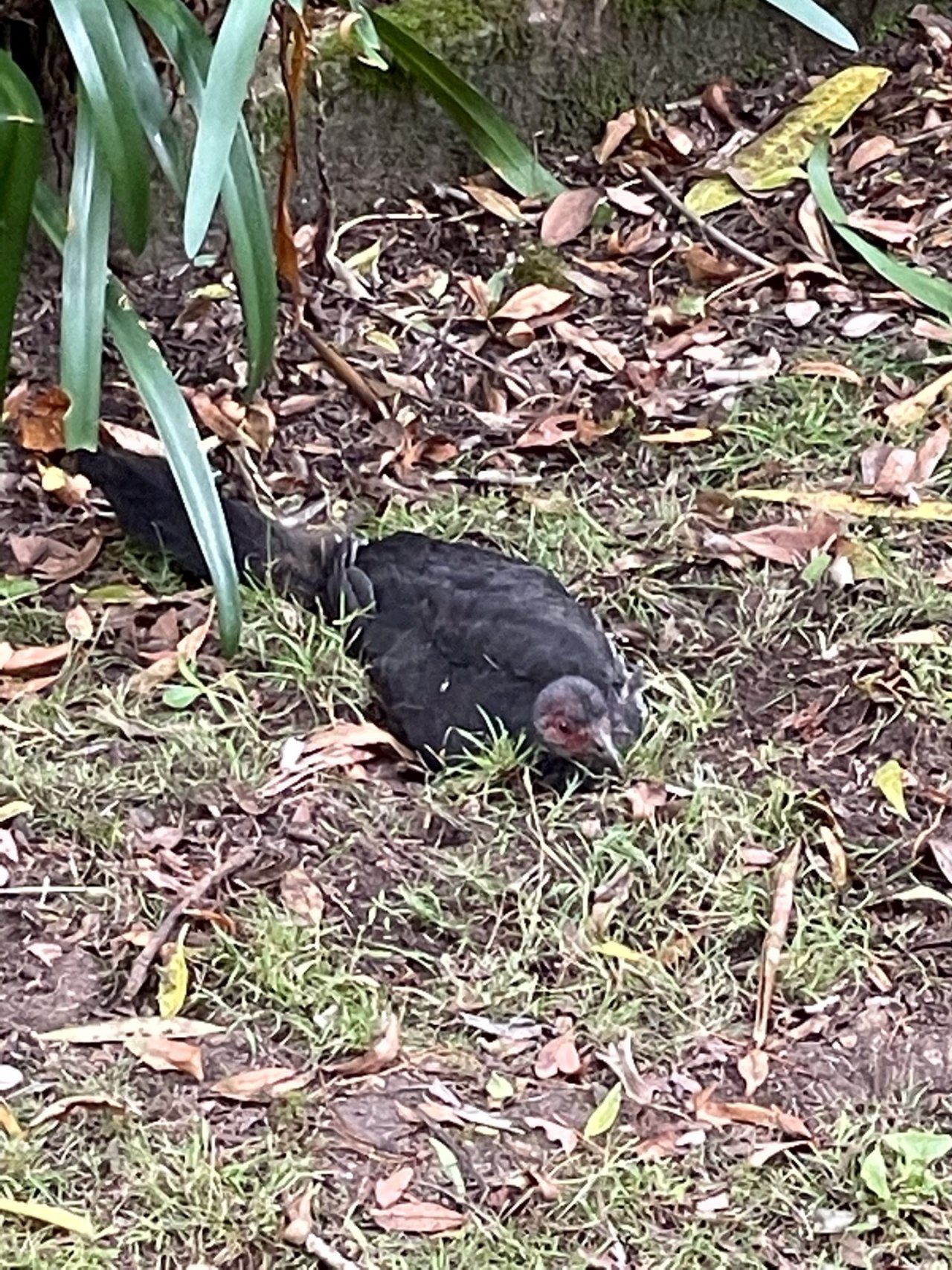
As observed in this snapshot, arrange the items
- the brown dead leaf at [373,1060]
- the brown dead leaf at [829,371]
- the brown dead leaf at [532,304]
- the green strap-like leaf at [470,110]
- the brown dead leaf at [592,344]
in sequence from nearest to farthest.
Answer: the brown dead leaf at [373,1060], the green strap-like leaf at [470,110], the brown dead leaf at [829,371], the brown dead leaf at [592,344], the brown dead leaf at [532,304]

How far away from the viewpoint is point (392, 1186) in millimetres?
2877

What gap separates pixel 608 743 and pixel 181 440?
0.96 m

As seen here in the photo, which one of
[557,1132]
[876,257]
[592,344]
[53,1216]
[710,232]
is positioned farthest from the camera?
[710,232]

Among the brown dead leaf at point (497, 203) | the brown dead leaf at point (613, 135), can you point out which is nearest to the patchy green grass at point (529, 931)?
the brown dead leaf at point (497, 203)

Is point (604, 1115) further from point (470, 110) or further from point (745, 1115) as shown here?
point (470, 110)

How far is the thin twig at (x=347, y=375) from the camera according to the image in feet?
14.6

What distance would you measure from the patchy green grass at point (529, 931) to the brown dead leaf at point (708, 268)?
865 millimetres

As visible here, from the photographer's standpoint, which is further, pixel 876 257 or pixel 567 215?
pixel 567 215

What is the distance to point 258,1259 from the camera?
279cm

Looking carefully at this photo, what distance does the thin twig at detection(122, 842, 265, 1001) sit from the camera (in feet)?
10.5

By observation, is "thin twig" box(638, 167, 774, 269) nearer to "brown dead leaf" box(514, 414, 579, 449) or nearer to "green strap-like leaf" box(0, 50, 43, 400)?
"brown dead leaf" box(514, 414, 579, 449)

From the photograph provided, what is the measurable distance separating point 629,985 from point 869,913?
441mm

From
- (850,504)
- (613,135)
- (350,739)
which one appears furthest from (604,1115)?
(613,135)

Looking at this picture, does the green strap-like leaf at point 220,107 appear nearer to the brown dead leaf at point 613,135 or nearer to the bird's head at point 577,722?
the bird's head at point 577,722
